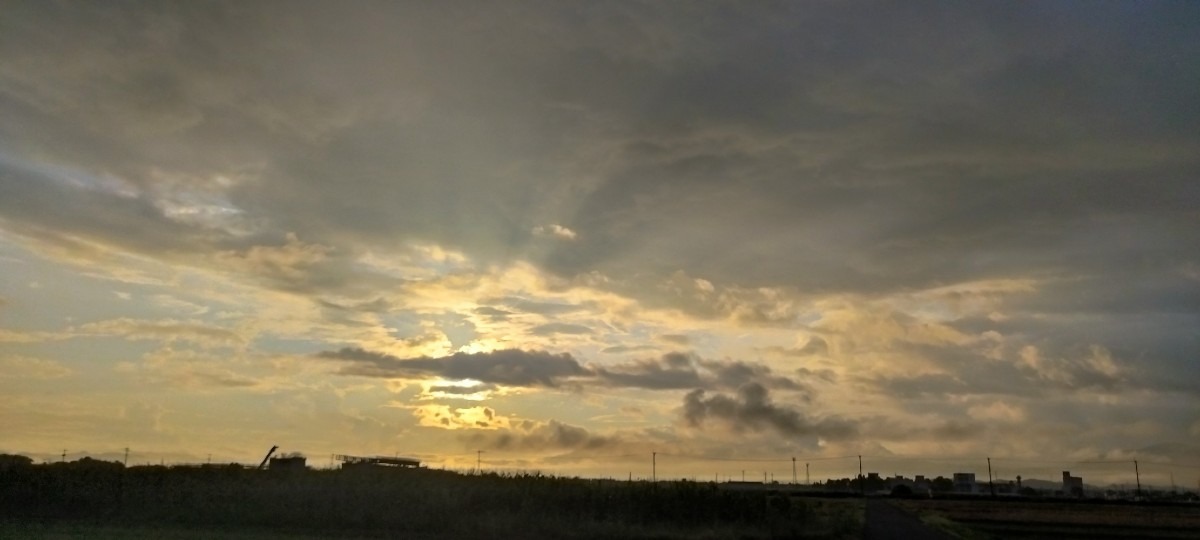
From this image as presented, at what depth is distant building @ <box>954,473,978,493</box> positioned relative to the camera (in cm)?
17464

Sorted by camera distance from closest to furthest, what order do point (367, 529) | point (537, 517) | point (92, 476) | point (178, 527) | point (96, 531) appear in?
1. point (96, 531)
2. point (178, 527)
3. point (367, 529)
4. point (537, 517)
5. point (92, 476)

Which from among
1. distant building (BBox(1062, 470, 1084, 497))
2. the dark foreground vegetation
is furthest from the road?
distant building (BBox(1062, 470, 1084, 497))

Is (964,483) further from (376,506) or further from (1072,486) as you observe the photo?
(376,506)

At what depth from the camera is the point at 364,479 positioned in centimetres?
4669

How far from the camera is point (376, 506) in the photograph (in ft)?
140

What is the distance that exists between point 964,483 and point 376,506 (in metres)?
164

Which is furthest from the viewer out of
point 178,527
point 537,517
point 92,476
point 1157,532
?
point 1157,532

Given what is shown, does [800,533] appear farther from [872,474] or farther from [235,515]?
[872,474]

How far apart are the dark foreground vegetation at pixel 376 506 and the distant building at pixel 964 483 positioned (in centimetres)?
13986

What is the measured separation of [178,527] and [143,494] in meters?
8.79

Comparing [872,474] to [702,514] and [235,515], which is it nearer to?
[702,514]

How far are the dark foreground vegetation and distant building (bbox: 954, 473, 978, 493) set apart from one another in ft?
459

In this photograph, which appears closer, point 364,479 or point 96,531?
point 96,531

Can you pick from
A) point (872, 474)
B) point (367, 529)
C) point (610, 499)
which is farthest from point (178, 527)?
point (872, 474)
